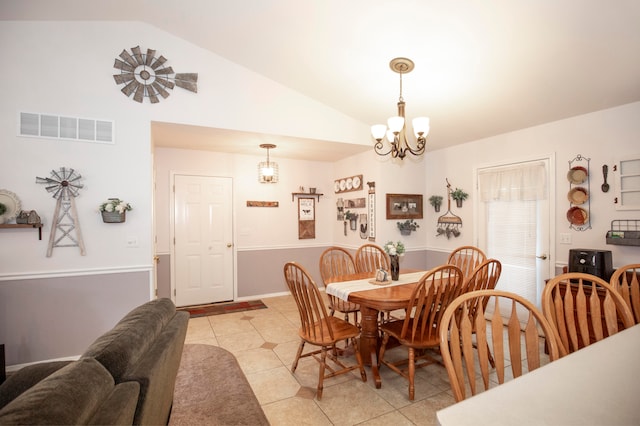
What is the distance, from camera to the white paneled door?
4594mm

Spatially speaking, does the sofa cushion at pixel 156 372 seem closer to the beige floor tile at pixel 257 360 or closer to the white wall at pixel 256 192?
the beige floor tile at pixel 257 360

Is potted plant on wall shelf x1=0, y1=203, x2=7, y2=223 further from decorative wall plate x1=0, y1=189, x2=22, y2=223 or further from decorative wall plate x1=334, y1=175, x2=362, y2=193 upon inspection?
decorative wall plate x1=334, y1=175, x2=362, y2=193

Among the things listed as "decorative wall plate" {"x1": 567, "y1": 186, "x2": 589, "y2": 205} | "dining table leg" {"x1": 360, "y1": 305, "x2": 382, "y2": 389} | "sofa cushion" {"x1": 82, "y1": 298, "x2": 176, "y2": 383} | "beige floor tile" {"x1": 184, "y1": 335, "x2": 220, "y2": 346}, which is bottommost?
"beige floor tile" {"x1": 184, "y1": 335, "x2": 220, "y2": 346}

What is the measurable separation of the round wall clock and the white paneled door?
1661mm

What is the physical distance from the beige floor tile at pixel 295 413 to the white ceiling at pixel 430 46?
279 cm

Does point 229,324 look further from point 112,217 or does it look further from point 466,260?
point 466,260

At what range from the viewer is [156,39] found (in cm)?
313

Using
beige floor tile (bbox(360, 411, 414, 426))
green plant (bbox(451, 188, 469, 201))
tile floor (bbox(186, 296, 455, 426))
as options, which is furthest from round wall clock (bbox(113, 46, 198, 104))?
green plant (bbox(451, 188, 469, 201))

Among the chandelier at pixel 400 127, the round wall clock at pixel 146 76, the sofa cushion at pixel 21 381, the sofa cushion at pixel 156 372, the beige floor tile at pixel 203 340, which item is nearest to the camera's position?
the sofa cushion at pixel 156 372

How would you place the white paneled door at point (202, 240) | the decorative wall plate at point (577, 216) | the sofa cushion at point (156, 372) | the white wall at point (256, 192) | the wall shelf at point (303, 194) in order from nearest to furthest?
the sofa cushion at point (156, 372)
the decorative wall plate at point (577, 216)
the white wall at point (256, 192)
the white paneled door at point (202, 240)
the wall shelf at point (303, 194)

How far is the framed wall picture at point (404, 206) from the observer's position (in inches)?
179

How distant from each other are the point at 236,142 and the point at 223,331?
237 cm

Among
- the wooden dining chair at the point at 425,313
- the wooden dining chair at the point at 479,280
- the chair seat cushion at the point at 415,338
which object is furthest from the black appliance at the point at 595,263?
the chair seat cushion at the point at 415,338

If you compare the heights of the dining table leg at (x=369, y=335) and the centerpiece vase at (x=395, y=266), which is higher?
the centerpiece vase at (x=395, y=266)
